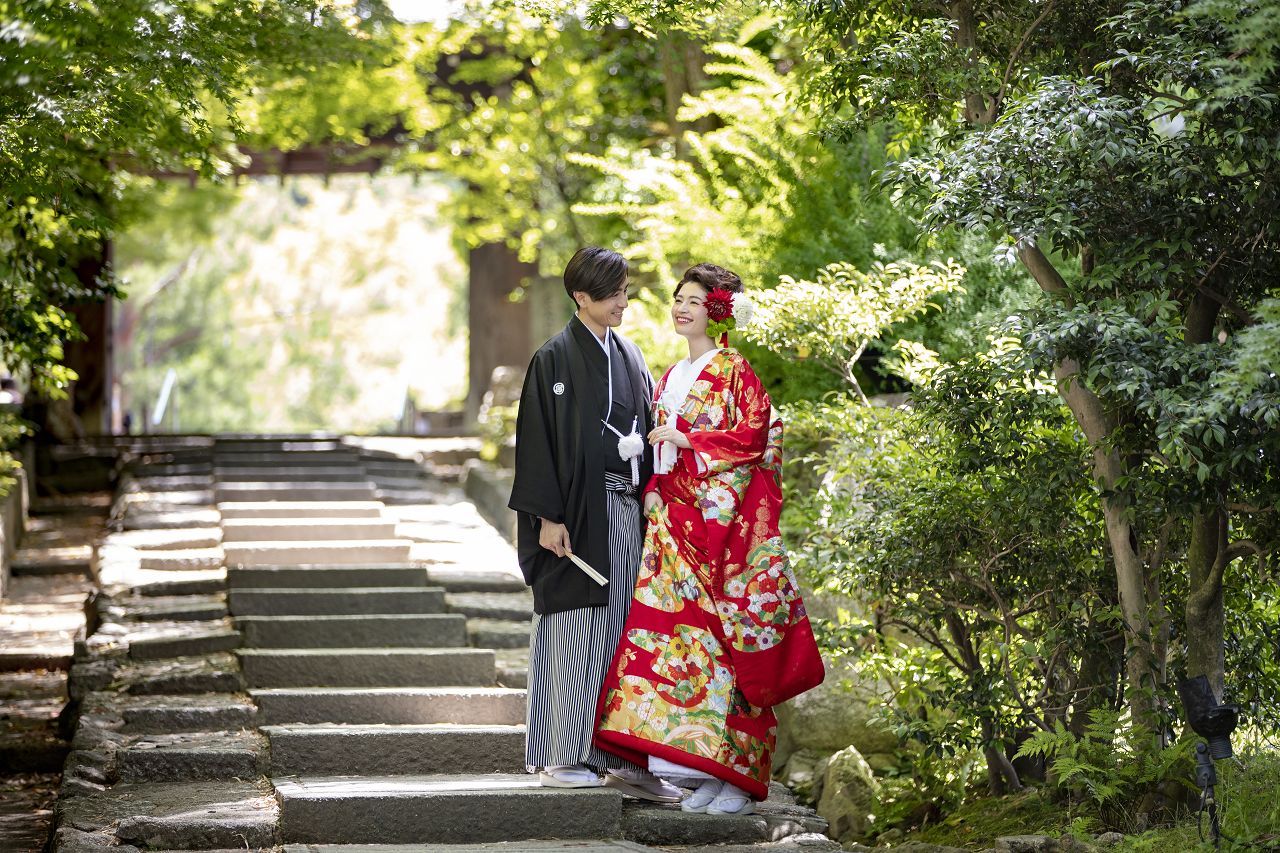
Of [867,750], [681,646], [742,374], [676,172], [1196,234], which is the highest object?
[676,172]

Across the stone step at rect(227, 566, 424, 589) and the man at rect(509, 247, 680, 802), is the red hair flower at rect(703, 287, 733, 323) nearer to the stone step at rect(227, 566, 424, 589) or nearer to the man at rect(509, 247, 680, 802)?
the man at rect(509, 247, 680, 802)

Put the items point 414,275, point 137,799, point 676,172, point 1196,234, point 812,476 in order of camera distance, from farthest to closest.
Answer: point 414,275 < point 676,172 < point 812,476 < point 137,799 < point 1196,234

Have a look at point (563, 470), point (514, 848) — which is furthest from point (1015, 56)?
point (514, 848)

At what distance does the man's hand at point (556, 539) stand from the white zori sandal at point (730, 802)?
1.07m

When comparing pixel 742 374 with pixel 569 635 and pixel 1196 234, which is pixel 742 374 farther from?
pixel 1196 234

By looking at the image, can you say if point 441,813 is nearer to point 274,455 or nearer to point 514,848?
point 514,848

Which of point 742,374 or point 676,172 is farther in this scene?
point 676,172

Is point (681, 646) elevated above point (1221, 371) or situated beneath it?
situated beneath

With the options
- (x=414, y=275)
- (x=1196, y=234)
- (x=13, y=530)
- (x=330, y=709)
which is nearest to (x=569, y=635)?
(x=330, y=709)

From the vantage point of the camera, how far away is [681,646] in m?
4.21

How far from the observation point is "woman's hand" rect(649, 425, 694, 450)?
4289 mm

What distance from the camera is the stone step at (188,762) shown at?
4.45 meters

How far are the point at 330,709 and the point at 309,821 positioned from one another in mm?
1228

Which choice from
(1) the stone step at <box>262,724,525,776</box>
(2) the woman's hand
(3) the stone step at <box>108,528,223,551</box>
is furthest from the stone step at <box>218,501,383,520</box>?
(2) the woman's hand
